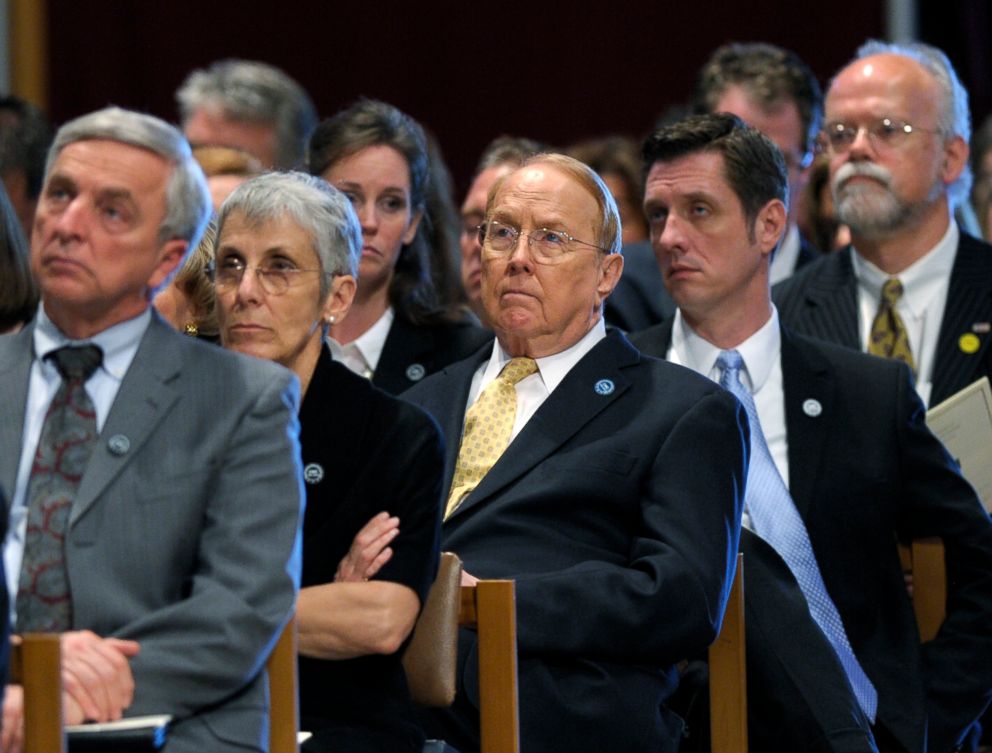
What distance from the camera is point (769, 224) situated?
4.15 metres

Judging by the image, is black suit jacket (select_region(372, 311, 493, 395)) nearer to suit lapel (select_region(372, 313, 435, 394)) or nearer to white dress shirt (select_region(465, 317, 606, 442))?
suit lapel (select_region(372, 313, 435, 394))

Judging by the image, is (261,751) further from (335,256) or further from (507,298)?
(507,298)

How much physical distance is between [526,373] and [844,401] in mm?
747

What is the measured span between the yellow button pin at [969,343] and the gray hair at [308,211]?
180 centimetres

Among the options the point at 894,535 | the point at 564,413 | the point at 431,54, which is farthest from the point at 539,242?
the point at 431,54

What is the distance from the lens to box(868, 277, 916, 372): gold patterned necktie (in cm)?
450

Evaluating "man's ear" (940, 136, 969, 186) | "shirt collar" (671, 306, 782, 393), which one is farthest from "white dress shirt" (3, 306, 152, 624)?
"man's ear" (940, 136, 969, 186)

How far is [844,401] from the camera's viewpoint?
3.91 meters

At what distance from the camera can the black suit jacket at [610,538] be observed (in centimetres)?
321

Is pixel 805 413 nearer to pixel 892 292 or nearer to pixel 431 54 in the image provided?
pixel 892 292

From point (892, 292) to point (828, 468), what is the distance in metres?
0.89

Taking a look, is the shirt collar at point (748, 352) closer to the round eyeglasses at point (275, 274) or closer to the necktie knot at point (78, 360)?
the round eyeglasses at point (275, 274)

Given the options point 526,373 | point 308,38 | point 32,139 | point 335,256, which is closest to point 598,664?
point 526,373

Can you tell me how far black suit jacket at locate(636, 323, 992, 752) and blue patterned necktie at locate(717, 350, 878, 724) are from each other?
50 mm
